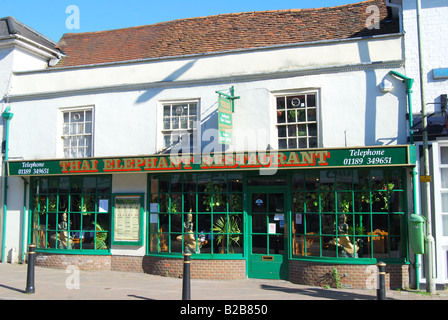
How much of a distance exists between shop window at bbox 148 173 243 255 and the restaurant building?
3 centimetres

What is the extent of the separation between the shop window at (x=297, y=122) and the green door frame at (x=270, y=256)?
1.17 meters

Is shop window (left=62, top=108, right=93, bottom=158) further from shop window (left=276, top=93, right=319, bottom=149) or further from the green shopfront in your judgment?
shop window (left=276, top=93, right=319, bottom=149)

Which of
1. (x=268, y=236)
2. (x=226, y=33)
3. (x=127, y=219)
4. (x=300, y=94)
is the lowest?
(x=268, y=236)

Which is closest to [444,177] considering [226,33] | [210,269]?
[210,269]

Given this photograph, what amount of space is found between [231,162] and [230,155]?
0.17 meters

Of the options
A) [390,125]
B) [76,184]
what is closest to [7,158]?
[76,184]

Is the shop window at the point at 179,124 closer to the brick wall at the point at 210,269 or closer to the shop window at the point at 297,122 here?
the shop window at the point at 297,122

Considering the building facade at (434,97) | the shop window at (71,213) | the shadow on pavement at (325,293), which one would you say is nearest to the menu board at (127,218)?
the shop window at (71,213)

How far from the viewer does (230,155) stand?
10.7 meters

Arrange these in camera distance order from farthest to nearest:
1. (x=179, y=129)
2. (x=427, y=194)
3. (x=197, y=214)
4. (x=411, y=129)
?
(x=179, y=129) → (x=197, y=214) → (x=411, y=129) → (x=427, y=194)

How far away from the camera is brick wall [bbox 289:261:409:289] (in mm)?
9742

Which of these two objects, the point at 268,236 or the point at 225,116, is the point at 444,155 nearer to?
the point at 268,236

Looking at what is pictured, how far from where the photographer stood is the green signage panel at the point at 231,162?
31.4 ft
